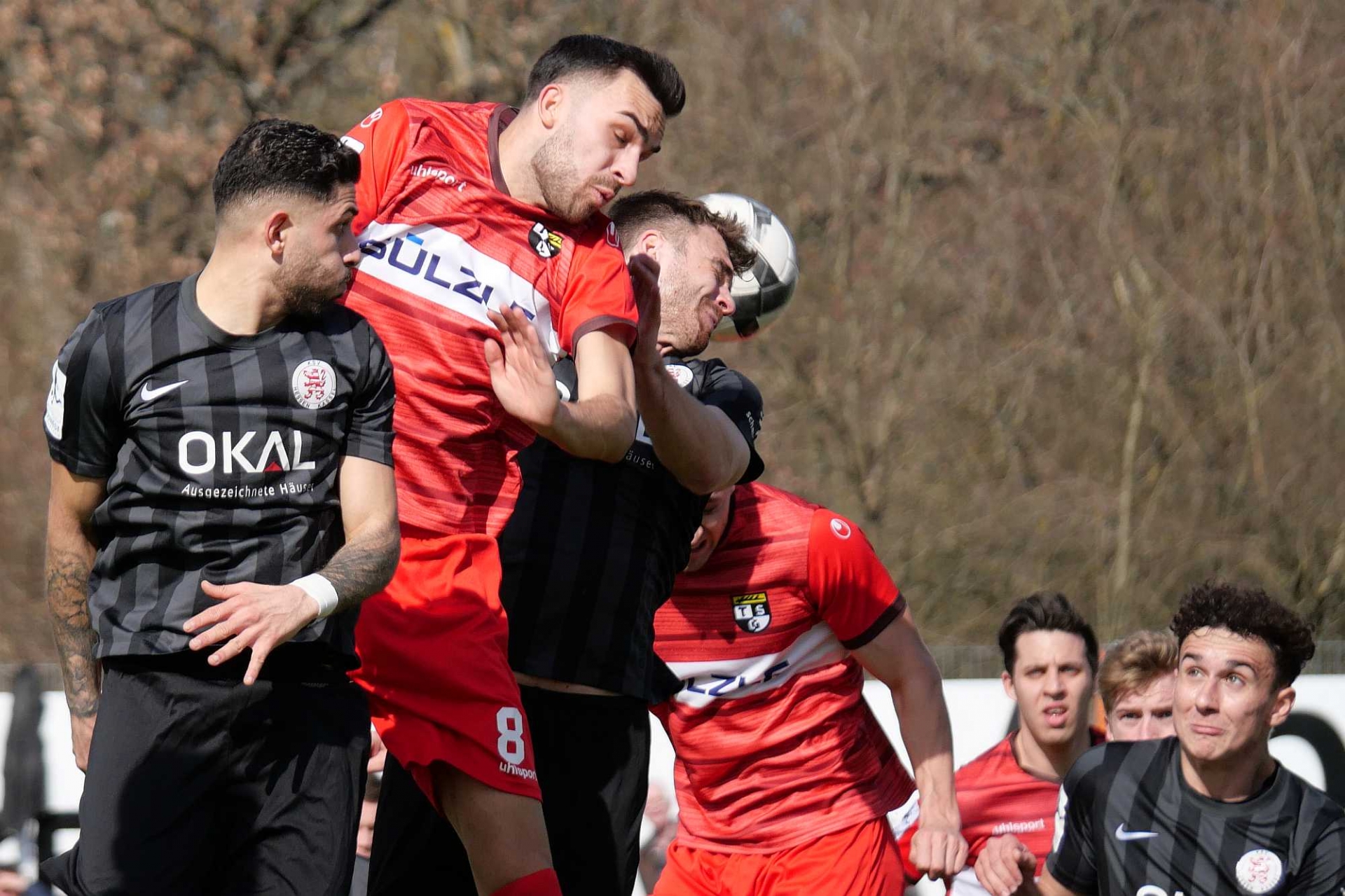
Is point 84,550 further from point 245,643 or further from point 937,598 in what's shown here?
point 937,598

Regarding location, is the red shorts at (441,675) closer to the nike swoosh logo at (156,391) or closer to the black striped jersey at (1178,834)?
the nike swoosh logo at (156,391)

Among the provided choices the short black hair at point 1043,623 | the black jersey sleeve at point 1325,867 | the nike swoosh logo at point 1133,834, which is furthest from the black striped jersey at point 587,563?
the short black hair at point 1043,623

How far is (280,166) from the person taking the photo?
2.95 metres

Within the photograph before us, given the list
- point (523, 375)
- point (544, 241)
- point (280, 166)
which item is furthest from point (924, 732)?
point (280, 166)

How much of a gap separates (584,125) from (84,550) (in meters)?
1.34

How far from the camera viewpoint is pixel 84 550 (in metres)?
2.98

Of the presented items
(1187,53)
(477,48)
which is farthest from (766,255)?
(1187,53)

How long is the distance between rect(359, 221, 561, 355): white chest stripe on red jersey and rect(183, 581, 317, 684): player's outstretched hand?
2.75ft

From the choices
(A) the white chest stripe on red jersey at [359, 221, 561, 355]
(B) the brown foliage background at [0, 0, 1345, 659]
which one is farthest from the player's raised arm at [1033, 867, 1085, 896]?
(B) the brown foliage background at [0, 0, 1345, 659]

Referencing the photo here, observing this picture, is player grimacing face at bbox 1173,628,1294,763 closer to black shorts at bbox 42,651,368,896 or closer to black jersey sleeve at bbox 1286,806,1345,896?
black jersey sleeve at bbox 1286,806,1345,896

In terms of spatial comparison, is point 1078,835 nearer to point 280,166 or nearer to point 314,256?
point 314,256

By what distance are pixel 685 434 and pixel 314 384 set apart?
916mm

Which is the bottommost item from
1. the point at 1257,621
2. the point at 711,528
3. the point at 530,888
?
the point at 530,888

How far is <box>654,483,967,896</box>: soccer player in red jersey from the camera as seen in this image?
457cm
